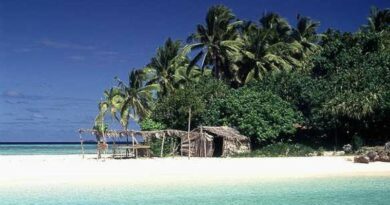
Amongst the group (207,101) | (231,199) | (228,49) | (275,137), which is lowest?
(231,199)

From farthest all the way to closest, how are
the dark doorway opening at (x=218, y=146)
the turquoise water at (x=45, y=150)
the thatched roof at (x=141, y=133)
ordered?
1. the turquoise water at (x=45, y=150)
2. the dark doorway opening at (x=218, y=146)
3. the thatched roof at (x=141, y=133)

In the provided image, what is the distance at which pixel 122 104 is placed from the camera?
118 feet

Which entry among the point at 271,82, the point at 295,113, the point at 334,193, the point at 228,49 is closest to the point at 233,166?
the point at 334,193

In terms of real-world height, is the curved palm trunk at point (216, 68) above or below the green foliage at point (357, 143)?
above

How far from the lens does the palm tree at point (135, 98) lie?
35781 millimetres

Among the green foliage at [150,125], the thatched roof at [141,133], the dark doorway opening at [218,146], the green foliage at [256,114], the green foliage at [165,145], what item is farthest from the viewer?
the green foliage at [150,125]

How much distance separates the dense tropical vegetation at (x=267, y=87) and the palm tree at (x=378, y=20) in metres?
0.18

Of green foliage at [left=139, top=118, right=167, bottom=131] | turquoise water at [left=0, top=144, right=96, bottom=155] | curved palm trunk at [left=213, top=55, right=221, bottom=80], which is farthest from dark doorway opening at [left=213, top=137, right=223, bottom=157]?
turquoise water at [left=0, top=144, right=96, bottom=155]

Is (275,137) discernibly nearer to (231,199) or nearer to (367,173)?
(367,173)

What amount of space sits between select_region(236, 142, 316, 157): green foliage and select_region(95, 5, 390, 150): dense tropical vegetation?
469 mm

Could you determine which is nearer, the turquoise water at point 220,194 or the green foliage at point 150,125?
the turquoise water at point 220,194

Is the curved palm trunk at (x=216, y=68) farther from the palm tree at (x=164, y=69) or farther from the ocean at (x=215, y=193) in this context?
the ocean at (x=215, y=193)

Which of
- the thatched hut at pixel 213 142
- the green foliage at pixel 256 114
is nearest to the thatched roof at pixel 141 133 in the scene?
the thatched hut at pixel 213 142

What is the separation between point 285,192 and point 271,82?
706 inches
